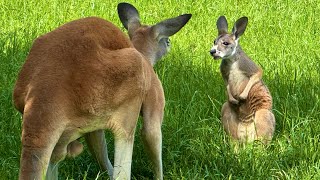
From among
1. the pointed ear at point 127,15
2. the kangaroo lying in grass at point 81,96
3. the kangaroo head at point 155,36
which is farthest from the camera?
the pointed ear at point 127,15

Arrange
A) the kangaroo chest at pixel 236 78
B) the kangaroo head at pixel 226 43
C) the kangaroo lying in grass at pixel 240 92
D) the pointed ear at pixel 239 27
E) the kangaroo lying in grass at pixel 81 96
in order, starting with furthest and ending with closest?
the pointed ear at pixel 239 27
the kangaroo chest at pixel 236 78
the kangaroo head at pixel 226 43
the kangaroo lying in grass at pixel 240 92
the kangaroo lying in grass at pixel 81 96

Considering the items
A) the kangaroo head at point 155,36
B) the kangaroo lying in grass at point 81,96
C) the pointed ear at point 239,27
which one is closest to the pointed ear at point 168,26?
the kangaroo head at point 155,36

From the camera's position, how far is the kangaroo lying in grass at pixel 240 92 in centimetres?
723

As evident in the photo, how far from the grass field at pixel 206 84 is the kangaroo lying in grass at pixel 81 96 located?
585mm

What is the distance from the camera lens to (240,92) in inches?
294

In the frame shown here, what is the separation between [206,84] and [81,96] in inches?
110

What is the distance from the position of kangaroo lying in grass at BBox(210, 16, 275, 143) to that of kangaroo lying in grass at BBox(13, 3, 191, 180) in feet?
4.98

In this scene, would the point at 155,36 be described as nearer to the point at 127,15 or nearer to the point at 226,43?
the point at 127,15

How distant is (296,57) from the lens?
872 cm

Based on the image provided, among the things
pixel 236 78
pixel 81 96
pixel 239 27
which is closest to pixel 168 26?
pixel 236 78

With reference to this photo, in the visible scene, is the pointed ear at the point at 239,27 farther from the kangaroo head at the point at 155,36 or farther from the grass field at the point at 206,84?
the kangaroo head at the point at 155,36

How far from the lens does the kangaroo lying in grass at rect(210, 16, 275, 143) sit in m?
7.23

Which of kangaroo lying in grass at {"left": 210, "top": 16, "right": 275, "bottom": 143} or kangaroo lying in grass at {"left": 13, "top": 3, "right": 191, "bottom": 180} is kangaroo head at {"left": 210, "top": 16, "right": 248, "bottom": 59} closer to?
kangaroo lying in grass at {"left": 210, "top": 16, "right": 275, "bottom": 143}

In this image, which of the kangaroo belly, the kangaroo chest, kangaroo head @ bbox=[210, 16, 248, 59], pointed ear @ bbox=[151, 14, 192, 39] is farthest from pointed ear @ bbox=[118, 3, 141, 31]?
the kangaroo belly
